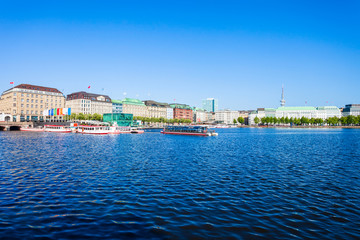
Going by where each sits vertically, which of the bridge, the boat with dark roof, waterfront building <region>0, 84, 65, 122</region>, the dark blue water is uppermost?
waterfront building <region>0, 84, 65, 122</region>

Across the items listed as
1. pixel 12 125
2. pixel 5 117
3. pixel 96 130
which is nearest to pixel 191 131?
pixel 96 130

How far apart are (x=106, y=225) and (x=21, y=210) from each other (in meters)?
5.84

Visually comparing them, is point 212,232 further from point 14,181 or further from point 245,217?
point 14,181

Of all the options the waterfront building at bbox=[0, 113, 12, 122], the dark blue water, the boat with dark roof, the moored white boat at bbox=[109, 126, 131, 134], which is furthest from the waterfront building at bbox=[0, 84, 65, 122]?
the dark blue water

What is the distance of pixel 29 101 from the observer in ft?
529

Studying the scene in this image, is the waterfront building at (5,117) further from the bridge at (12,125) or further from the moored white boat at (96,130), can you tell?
the moored white boat at (96,130)

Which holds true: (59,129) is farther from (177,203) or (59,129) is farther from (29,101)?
(177,203)

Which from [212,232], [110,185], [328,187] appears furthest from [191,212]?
[328,187]

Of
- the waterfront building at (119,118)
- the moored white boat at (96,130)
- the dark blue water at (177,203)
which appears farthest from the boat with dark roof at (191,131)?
the dark blue water at (177,203)

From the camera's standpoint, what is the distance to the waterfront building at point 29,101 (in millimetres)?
155750

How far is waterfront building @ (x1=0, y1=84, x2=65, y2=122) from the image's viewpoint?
511ft

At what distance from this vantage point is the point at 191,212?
15.8 metres

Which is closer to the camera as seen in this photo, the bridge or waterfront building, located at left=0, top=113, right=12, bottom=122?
the bridge

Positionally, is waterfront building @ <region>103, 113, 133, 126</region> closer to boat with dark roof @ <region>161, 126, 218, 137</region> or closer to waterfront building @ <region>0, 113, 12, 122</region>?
waterfront building @ <region>0, 113, 12, 122</region>
